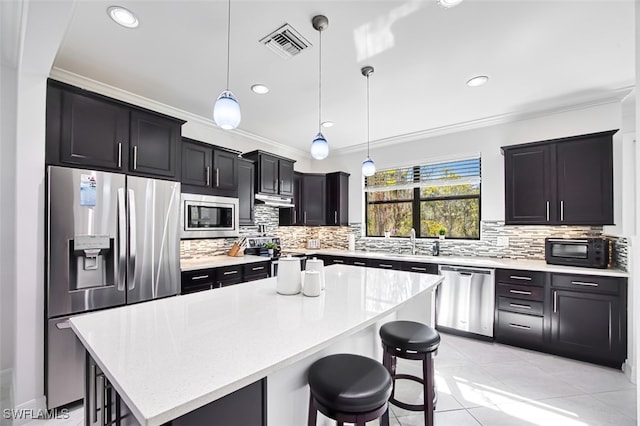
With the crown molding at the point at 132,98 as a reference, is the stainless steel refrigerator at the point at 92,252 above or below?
below

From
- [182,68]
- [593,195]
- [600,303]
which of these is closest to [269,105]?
[182,68]

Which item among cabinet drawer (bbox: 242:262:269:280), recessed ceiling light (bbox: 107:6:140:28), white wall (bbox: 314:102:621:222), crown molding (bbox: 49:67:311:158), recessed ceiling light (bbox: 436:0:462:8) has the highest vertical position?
recessed ceiling light (bbox: 107:6:140:28)

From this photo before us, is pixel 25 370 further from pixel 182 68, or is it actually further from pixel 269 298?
pixel 182 68

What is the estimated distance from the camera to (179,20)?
2006 mm

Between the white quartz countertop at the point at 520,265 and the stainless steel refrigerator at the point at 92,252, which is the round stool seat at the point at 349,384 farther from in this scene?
the white quartz countertop at the point at 520,265

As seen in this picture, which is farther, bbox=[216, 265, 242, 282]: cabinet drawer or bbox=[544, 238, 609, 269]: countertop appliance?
bbox=[216, 265, 242, 282]: cabinet drawer

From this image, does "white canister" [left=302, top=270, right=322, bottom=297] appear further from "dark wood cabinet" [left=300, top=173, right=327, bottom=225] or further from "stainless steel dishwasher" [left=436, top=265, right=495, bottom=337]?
"dark wood cabinet" [left=300, top=173, right=327, bottom=225]

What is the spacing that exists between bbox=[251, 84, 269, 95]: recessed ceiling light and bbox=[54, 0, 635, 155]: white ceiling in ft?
0.24

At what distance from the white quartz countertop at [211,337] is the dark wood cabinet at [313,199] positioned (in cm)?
326

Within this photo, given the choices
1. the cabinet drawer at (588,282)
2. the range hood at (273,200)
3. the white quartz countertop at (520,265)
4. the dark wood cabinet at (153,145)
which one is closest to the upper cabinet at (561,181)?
the white quartz countertop at (520,265)

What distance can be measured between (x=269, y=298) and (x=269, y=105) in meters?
2.53

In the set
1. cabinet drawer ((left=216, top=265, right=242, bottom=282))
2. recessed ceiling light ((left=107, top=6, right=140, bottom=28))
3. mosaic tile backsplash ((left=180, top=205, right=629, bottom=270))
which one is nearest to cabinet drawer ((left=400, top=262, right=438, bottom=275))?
mosaic tile backsplash ((left=180, top=205, right=629, bottom=270))

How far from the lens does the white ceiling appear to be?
1.93 meters

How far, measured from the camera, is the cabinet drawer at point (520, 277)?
10.2 feet
